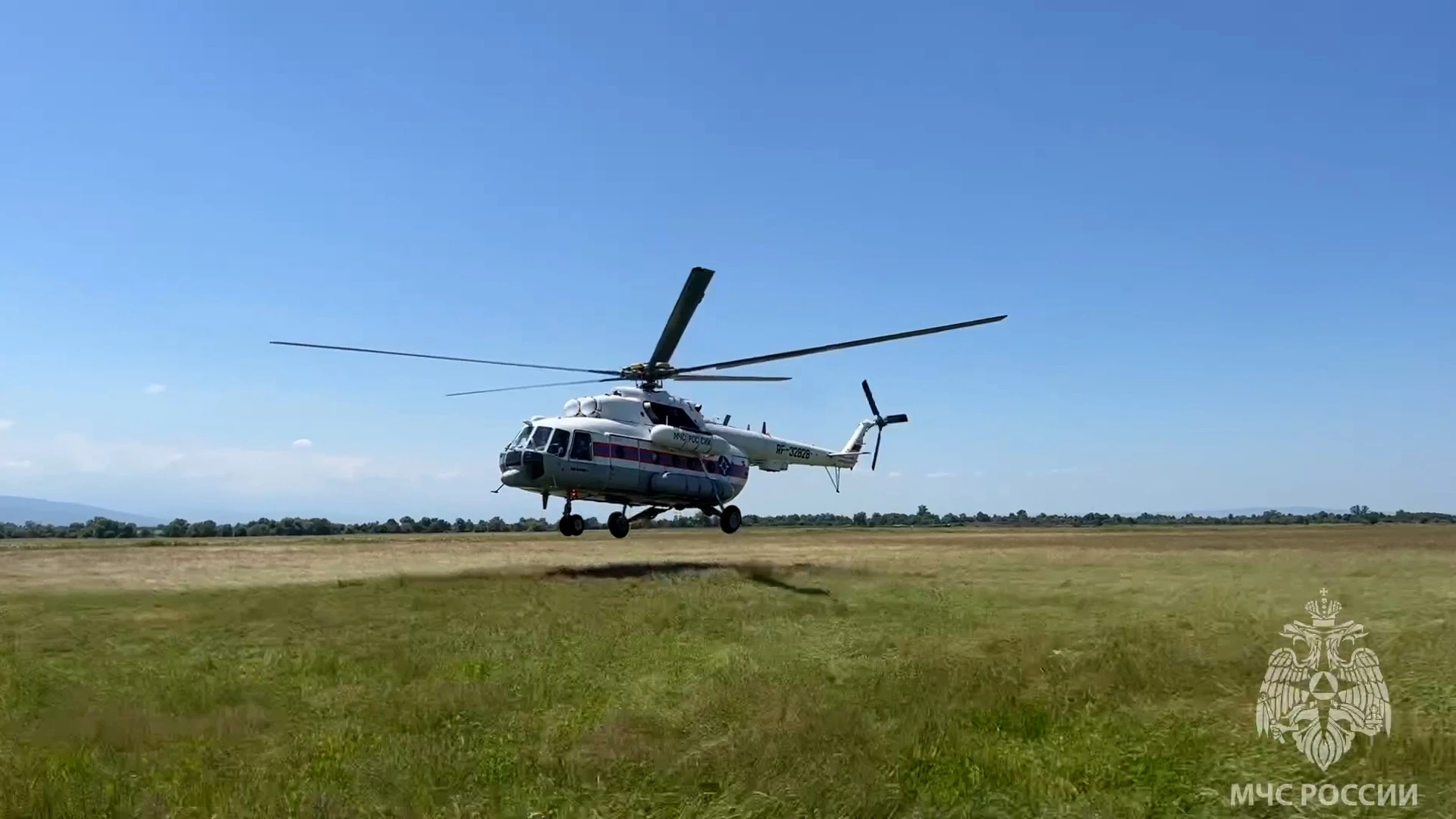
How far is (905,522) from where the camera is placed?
16975cm

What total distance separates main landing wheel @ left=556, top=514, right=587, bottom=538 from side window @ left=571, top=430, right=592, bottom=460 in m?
3.06

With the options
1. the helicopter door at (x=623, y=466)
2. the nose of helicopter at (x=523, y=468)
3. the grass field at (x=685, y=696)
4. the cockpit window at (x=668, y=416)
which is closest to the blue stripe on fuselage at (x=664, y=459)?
the helicopter door at (x=623, y=466)

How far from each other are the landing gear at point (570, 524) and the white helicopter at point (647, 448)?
0.04 m

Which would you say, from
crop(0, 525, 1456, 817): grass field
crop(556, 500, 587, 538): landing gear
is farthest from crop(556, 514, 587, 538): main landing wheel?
crop(0, 525, 1456, 817): grass field

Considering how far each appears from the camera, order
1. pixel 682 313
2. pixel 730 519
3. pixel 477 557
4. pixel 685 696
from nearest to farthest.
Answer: pixel 685 696, pixel 682 313, pixel 730 519, pixel 477 557

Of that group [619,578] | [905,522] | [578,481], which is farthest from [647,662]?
[905,522]

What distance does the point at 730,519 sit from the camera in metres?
38.9

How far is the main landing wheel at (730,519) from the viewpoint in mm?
38625

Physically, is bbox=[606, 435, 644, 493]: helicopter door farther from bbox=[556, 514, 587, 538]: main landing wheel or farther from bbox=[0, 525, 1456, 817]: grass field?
bbox=[0, 525, 1456, 817]: grass field

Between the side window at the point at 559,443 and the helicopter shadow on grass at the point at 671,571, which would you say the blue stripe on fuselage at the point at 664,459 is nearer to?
the side window at the point at 559,443

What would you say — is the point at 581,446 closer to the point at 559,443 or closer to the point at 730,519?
the point at 559,443

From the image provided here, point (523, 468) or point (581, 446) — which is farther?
point (581, 446)

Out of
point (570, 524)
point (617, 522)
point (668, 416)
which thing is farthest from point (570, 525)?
point (668, 416)

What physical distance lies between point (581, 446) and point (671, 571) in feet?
17.6
